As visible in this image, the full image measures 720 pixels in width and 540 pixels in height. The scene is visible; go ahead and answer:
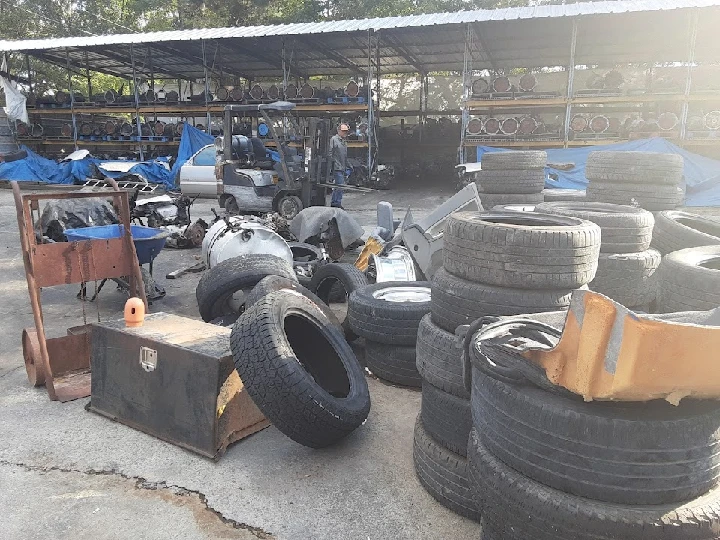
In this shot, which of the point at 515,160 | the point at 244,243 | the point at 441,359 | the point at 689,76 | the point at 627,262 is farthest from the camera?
the point at 689,76

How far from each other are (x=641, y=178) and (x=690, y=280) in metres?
2.29

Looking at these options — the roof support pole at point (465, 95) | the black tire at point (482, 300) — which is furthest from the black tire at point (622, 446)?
the roof support pole at point (465, 95)

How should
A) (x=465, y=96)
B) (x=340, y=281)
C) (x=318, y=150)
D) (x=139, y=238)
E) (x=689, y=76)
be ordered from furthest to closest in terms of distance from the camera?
(x=465, y=96) → (x=689, y=76) → (x=318, y=150) → (x=139, y=238) → (x=340, y=281)

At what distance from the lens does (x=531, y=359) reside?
5.72 ft

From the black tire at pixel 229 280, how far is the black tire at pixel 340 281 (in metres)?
0.51

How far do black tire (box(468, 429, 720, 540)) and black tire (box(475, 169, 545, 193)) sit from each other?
494 cm

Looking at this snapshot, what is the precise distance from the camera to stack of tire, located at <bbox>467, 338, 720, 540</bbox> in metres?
1.64

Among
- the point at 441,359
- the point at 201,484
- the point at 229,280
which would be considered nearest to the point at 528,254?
the point at 441,359

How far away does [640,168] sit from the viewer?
4945 mm

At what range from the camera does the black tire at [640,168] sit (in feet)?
16.2

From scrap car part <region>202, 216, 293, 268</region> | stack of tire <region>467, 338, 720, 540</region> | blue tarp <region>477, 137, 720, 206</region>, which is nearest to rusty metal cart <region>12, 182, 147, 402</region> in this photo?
scrap car part <region>202, 216, 293, 268</region>

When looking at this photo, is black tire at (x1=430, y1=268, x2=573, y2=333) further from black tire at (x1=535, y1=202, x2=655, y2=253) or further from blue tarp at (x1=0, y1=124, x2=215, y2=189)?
blue tarp at (x1=0, y1=124, x2=215, y2=189)

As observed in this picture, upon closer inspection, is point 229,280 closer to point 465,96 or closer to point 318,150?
point 318,150

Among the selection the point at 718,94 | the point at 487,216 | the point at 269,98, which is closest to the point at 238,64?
the point at 269,98
